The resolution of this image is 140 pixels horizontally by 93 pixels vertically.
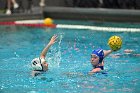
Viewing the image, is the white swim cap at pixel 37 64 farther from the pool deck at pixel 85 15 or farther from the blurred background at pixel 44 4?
the blurred background at pixel 44 4

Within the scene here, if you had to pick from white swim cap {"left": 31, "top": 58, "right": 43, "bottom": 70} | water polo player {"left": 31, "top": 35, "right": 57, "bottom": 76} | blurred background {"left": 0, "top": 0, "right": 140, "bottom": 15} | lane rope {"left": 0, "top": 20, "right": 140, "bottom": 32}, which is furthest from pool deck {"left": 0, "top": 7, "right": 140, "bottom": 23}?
white swim cap {"left": 31, "top": 58, "right": 43, "bottom": 70}

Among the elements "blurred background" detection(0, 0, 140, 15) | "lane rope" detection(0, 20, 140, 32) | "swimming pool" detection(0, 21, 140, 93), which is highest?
"blurred background" detection(0, 0, 140, 15)

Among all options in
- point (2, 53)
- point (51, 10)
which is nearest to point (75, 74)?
point (2, 53)

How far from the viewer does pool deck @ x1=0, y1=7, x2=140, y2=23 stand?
1602cm

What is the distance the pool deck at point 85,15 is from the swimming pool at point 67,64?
7.50 ft

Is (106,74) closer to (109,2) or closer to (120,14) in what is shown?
(120,14)

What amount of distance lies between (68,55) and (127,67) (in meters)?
1.85

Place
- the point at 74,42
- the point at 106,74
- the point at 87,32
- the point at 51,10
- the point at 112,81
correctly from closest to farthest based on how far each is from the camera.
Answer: the point at 112,81 → the point at 106,74 → the point at 74,42 → the point at 87,32 → the point at 51,10

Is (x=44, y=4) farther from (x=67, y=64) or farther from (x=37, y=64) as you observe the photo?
(x=37, y=64)

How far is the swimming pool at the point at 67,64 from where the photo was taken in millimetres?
7207

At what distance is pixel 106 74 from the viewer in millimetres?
8164

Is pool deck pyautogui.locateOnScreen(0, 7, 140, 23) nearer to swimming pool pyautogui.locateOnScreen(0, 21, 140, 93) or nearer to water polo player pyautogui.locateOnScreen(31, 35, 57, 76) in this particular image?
swimming pool pyautogui.locateOnScreen(0, 21, 140, 93)

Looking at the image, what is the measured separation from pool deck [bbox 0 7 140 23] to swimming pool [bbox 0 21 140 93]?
229cm

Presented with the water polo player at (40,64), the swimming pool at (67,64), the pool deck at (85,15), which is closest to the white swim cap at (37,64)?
the water polo player at (40,64)
